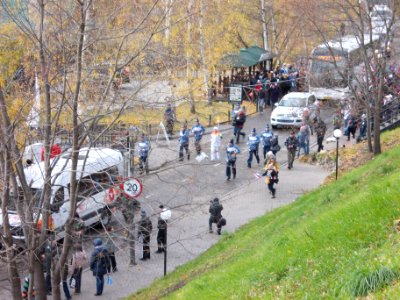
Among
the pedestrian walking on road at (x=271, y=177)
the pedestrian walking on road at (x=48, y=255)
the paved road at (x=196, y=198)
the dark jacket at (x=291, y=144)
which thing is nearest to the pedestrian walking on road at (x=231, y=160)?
the paved road at (x=196, y=198)

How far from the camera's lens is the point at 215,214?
56.9 feet

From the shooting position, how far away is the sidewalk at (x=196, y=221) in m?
15.1

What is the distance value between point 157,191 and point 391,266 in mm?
14103

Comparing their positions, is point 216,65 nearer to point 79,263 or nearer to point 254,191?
point 254,191

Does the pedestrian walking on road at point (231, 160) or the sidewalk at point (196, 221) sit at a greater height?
the pedestrian walking on road at point (231, 160)

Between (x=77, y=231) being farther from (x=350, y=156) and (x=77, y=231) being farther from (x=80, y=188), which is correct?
(x=350, y=156)

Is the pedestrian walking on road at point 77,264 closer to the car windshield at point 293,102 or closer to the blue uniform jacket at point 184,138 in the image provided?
the blue uniform jacket at point 184,138

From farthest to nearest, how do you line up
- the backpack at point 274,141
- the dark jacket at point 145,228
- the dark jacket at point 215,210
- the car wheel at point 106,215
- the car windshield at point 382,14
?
1. the backpack at point 274,141
2. the car windshield at point 382,14
3. the dark jacket at point 215,210
4. the car wheel at point 106,215
5. the dark jacket at point 145,228

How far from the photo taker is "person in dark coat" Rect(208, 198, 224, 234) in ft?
56.5

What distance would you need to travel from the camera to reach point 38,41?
10.5 meters

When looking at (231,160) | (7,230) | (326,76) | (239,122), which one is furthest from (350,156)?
(7,230)

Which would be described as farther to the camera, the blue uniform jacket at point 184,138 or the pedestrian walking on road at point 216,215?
the blue uniform jacket at point 184,138

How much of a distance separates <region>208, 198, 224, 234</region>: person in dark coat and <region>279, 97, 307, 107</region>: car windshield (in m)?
15.1

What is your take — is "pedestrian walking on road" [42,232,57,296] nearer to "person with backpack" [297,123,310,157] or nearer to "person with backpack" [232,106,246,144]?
"person with backpack" [297,123,310,157]
